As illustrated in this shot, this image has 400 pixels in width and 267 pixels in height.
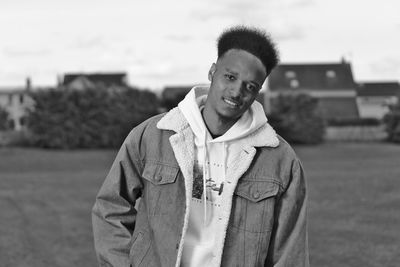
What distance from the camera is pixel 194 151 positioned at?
11.1 feet

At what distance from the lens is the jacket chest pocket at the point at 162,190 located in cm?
331

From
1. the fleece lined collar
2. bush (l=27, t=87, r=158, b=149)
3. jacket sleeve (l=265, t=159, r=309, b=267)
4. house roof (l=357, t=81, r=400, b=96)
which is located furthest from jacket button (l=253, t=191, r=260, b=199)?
house roof (l=357, t=81, r=400, b=96)

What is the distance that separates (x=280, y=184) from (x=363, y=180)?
1797cm

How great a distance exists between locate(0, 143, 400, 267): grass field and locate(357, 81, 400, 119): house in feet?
155

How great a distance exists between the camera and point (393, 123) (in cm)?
4481

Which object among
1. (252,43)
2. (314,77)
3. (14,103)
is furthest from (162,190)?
(14,103)

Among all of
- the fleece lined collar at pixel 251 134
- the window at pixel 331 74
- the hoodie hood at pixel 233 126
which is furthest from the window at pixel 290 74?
the fleece lined collar at pixel 251 134

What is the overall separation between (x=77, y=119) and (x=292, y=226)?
33409 millimetres

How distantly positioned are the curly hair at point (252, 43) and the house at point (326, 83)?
198ft

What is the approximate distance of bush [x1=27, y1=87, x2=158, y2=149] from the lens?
3606 cm

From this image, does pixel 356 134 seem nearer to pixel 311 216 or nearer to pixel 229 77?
pixel 311 216

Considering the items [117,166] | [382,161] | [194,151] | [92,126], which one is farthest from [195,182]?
[92,126]

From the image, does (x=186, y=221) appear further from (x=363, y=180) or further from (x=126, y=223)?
(x=363, y=180)

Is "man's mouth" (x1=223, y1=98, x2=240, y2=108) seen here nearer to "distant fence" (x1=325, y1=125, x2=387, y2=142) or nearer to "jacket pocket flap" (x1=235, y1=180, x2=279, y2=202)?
"jacket pocket flap" (x1=235, y1=180, x2=279, y2=202)
